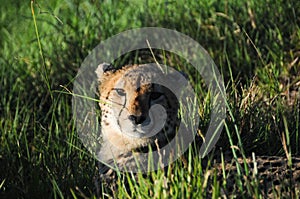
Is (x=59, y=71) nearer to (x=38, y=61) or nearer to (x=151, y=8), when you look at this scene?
(x=38, y=61)

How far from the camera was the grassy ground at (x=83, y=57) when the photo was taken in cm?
353

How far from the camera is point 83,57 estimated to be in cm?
479

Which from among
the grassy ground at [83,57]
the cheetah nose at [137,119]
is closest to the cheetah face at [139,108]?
the cheetah nose at [137,119]

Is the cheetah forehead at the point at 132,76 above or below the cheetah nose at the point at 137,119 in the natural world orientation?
above

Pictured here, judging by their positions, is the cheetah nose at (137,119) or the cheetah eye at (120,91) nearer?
the cheetah nose at (137,119)

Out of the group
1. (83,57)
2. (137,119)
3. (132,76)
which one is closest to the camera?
(137,119)

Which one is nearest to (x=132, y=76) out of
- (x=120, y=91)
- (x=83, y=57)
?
(x=120, y=91)

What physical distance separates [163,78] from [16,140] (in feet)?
3.10

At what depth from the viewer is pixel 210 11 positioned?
4.79 metres

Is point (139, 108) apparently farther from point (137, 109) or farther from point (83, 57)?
point (83, 57)

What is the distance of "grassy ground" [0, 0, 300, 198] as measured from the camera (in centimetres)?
353

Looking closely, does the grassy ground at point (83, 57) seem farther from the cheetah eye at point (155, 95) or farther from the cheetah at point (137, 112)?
the cheetah eye at point (155, 95)

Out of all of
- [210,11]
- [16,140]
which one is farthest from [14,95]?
[210,11]

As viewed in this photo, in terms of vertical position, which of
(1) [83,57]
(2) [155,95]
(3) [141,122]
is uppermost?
(1) [83,57]
